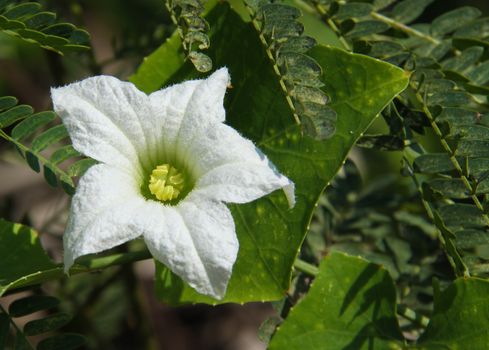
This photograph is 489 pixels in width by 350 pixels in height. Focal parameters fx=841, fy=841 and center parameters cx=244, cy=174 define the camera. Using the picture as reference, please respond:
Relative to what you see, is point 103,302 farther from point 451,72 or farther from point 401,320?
point 451,72

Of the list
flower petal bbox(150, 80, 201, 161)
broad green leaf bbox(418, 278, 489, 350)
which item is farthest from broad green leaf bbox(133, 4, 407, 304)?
broad green leaf bbox(418, 278, 489, 350)

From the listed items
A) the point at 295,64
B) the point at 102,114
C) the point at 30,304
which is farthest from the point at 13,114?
the point at 295,64

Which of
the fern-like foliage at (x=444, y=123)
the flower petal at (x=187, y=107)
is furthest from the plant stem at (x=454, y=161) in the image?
the flower petal at (x=187, y=107)

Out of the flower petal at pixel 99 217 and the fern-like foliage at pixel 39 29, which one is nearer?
the flower petal at pixel 99 217

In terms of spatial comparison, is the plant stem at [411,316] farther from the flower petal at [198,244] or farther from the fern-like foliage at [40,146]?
the fern-like foliage at [40,146]

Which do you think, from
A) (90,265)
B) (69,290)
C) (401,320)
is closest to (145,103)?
(90,265)

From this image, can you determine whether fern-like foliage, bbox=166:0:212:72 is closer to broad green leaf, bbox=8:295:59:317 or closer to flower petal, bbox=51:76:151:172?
flower petal, bbox=51:76:151:172
